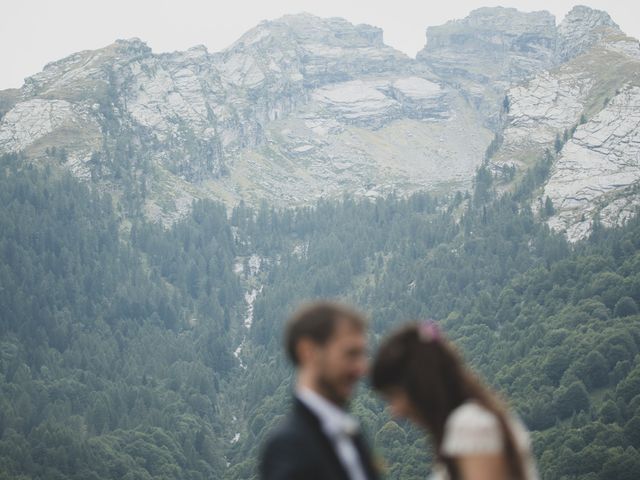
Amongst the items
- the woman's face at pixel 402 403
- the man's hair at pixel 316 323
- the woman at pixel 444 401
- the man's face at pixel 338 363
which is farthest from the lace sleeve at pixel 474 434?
the man's hair at pixel 316 323

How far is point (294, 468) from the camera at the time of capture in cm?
1215

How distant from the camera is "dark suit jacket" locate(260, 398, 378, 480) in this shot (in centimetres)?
1214

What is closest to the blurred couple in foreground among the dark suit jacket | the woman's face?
the dark suit jacket

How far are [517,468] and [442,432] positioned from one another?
3.56 feet

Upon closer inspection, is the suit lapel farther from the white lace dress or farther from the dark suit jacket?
the white lace dress

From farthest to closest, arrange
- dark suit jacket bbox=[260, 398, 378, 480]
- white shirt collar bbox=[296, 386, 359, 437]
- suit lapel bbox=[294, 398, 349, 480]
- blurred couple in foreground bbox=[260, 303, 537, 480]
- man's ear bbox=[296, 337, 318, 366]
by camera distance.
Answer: man's ear bbox=[296, 337, 318, 366]
white shirt collar bbox=[296, 386, 359, 437]
suit lapel bbox=[294, 398, 349, 480]
blurred couple in foreground bbox=[260, 303, 537, 480]
dark suit jacket bbox=[260, 398, 378, 480]

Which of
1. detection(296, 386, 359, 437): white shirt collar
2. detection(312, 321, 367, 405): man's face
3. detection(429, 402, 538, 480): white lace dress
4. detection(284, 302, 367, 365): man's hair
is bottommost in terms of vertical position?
detection(429, 402, 538, 480): white lace dress

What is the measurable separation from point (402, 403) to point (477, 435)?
1355 mm

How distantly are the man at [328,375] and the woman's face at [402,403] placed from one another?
0.84m

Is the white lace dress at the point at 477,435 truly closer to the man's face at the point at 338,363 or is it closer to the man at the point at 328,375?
the man at the point at 328,375

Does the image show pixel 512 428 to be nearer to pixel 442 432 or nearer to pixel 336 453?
pixel 442 432

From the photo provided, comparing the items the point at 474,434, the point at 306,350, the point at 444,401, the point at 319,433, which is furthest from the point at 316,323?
the point at 474,434

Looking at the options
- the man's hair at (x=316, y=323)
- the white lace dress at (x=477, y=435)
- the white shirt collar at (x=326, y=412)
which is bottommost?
the white lace dress at (x=477, y=435)

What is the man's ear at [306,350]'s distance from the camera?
12992 mm
